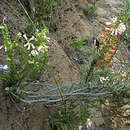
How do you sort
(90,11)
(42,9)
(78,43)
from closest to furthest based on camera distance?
(42,9), (78,43), (90,11)

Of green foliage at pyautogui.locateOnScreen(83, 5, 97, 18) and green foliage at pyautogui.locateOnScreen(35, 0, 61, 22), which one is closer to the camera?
green foliage at pyautogui.locateOnScreen(35, 0, 61, 22)

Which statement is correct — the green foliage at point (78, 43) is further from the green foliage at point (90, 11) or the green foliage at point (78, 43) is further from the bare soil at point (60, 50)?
the green foliage at point (90, 11)

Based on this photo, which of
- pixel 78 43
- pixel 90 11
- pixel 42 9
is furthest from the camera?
pixel 90 11

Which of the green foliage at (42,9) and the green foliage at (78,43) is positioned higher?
the green foliage at (42,9)

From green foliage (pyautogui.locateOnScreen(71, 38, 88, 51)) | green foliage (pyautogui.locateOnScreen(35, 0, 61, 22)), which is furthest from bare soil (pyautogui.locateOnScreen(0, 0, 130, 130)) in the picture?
green foliage (pyautogui.locateOnScreen(35, 0, 61, 22))

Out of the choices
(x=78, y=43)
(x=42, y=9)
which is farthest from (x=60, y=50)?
(x=42, y=9)

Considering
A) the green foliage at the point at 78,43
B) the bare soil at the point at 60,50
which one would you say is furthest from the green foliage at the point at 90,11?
the green foliage at the point at 78,43

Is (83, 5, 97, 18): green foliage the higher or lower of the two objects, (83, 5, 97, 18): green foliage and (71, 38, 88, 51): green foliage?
the higher

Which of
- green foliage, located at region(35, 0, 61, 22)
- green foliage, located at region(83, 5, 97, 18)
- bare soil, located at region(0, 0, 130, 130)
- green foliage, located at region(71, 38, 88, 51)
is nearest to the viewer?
bare soil, located at region(0, 0, 130, 130)

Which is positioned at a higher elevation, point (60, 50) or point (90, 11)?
point (90, 11)

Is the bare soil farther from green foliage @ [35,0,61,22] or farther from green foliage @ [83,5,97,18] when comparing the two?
green foliage @ [35,0,61,22]

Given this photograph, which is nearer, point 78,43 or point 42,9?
point 42,9

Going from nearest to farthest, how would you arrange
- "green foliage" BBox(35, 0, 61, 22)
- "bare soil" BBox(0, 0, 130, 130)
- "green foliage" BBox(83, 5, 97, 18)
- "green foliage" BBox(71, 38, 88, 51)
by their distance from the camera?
"bare soil" BBox(0, 0, 130, 130), "green foliage" BBox(35, 0, 61, 22), "green foliage" BBox(71, 38, 88, 51), "green foliage" BBox(83, 5, 97, 18)

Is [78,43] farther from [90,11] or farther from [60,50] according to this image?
[90,11]
